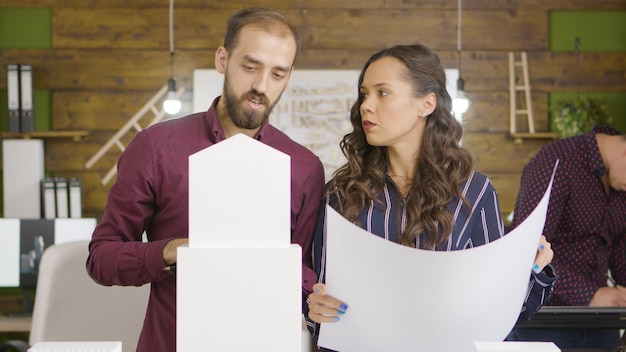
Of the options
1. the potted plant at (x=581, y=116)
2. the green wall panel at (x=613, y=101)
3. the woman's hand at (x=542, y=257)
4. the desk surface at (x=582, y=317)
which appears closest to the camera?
the woman's hand at (x=542, y=257)

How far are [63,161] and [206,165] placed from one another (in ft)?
14.2

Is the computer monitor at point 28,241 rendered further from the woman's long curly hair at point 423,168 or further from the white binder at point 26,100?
the woman's long curly hair at point 423,168

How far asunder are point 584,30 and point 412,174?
3.87m

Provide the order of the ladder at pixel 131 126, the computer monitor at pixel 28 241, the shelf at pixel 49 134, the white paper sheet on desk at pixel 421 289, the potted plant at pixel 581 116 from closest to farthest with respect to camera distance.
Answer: the white paper sheet on desk at pixel 421 289 < the computer monitor at pixel 28 241 < the potted plant at pixel 581 116 < the shelf at pixel 49 134 < the ladder at pixel 131 126

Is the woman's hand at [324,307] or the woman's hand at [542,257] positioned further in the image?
the woman's hand at [542,257]

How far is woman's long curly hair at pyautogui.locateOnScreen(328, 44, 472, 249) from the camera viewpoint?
62.2 inches

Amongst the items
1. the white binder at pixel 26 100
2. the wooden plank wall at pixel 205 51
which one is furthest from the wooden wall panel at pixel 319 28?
the white binder at pixel 26 100

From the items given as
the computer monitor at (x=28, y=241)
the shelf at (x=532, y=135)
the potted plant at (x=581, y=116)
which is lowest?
the computer monitor at (x=28, y=241)

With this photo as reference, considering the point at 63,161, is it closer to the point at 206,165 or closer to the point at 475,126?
the point at 475,126

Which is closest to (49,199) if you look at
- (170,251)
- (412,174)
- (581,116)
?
(581,116)

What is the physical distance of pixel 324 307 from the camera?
117cm

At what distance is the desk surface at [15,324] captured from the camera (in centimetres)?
391

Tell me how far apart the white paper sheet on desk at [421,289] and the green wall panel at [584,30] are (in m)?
4.21

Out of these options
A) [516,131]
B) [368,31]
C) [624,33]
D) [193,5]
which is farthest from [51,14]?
[624,33]
